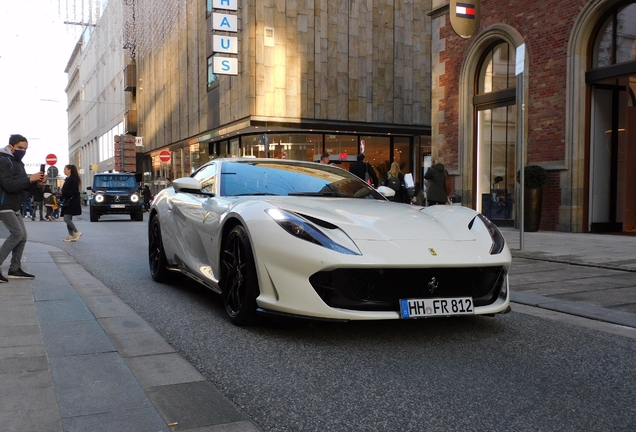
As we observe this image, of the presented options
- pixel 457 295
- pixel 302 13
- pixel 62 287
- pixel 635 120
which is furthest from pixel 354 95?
pixel 457 295

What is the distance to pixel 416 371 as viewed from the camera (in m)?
3.43

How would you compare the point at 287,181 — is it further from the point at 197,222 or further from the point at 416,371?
the point at 416,371

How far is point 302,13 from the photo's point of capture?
25.9 m

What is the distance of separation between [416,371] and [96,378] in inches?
66.5

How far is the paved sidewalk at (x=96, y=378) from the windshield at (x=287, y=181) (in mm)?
1377

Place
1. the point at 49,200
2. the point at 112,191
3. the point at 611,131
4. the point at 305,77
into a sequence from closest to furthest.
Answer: the point at 611,131
the point at 112,191
the point at 305,77
the point at 49,200

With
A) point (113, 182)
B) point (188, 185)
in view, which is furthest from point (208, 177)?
point (113, 182)

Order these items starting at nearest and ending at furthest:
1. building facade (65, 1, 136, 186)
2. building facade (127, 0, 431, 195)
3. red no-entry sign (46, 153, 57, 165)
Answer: building facade (127, 0, 431, 195) → red no-entry sign (46, 153, 57, 165) → building facade (65, 1, 136, 186)

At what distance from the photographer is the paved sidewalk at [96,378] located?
2.64 metres

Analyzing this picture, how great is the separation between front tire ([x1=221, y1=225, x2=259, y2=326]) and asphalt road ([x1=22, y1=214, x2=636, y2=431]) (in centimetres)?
13

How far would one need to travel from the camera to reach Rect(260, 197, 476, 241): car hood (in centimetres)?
404

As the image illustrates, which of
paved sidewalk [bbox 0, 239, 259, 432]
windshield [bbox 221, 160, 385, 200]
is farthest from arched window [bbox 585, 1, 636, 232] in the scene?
paved sidewalk [bbox 0, 239, 259, 432]

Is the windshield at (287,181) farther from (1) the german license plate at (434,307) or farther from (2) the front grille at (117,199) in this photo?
(2) the front grille at (117,199)

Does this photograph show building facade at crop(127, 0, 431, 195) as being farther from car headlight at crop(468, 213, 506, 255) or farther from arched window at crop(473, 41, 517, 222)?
car headlight at crop(468, 213, 506, 255)
